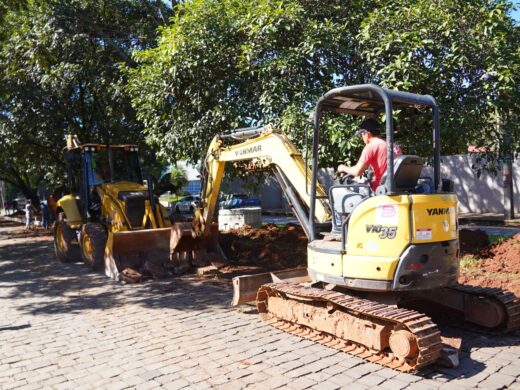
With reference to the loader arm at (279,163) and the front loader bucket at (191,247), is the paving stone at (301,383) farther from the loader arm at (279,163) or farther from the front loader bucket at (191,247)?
the front loader bucket at (191,247)

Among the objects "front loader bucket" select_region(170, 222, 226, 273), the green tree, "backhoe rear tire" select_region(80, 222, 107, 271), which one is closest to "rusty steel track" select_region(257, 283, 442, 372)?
"front loader bucket" select_region(170, 222, 226, 273)

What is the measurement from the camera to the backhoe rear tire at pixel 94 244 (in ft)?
34.0

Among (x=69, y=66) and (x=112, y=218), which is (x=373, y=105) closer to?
(x=112, y=218)

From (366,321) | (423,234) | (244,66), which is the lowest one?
(366,321)

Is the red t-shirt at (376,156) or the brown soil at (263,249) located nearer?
the red t-shirt at (376,156)

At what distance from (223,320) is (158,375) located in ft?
6.12

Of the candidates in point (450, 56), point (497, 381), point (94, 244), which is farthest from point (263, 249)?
point (497, 381)

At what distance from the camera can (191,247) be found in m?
9.97

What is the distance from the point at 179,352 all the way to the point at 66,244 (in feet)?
24.6

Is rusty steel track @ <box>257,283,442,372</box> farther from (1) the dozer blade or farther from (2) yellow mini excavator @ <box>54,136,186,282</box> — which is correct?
(2) yellow mini excavator @ <box>54,136,186,282</box>

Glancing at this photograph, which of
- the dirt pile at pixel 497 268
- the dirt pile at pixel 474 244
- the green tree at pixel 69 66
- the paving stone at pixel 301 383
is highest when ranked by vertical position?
the green tree at pixel 69 66

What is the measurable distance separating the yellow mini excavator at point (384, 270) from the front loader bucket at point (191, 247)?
9.89 feet

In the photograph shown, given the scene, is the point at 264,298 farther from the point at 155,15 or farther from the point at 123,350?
the point at 155,15

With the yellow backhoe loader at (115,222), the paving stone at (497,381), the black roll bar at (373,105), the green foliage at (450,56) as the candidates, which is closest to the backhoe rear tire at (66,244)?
the yellow backhoe loader at (115,222)
